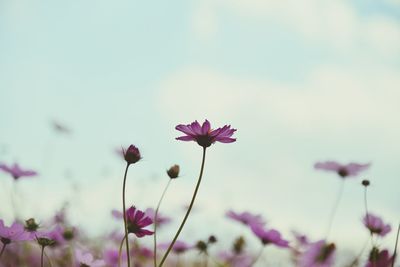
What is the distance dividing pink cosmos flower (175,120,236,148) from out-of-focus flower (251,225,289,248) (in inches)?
22.2

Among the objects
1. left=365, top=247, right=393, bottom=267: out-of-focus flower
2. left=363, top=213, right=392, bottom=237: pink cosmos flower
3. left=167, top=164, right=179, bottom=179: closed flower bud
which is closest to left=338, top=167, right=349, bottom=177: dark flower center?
left=363, top=213, right=392, bottom=237: pink cosmos flower

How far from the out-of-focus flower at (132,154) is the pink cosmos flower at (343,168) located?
0.99 m

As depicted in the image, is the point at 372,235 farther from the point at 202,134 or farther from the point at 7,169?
the point at 7,169

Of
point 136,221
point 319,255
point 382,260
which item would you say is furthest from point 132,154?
point 319,255

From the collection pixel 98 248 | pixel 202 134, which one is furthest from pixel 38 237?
pixel 98 248

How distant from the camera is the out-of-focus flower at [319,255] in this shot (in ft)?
5.17

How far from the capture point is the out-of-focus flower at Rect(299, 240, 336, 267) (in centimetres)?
158

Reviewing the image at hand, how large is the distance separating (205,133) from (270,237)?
60 centimetres

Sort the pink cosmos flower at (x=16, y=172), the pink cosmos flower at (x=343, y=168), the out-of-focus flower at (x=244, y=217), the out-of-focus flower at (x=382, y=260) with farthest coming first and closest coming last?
the out-of-focus flower at (x=244, y=217)
the pink cosmos flower at (x=343, y=168)
the pink cosmos flower at (x=16, y=172)
the out-of-focus flower at (x=382, y=260)

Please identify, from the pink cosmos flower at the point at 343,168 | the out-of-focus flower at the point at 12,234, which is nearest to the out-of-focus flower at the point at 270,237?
the pink cosmos flower at the point at 343,168

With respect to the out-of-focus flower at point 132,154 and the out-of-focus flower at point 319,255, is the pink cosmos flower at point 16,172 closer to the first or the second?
the out-of-focus flower at point 132,154

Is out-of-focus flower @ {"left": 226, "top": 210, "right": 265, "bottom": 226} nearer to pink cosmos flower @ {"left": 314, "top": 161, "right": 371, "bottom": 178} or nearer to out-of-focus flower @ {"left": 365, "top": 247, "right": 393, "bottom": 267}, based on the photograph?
pink cosmos flower @ {"left": 314, "top": 161, "right": 371, "bottom": 178}

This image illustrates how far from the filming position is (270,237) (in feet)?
5.07

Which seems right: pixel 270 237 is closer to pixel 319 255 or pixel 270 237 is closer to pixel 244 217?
pixel 319 255
